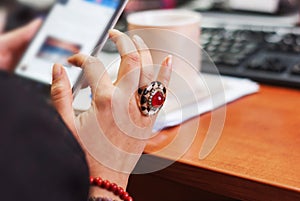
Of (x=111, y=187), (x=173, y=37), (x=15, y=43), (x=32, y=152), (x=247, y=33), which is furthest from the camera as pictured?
(x=247, y=33)

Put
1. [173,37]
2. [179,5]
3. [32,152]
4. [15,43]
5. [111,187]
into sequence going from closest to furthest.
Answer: [32,152] < [111,187] < [173,37] < [15,43] < [179,5]

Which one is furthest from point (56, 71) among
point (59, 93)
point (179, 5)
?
point (179, 5)

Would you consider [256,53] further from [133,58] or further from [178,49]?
[133,58]

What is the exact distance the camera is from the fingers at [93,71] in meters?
0.52

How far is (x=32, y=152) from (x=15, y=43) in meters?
0.53

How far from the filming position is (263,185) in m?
0.50

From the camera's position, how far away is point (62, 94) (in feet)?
1.69

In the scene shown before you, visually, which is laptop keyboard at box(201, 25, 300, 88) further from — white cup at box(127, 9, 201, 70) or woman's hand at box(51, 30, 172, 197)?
woman's hand at box(51, 30, 172, 197)

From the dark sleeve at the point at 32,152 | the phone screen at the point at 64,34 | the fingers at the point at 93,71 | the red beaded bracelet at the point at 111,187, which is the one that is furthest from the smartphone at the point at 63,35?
the dark sleeve at the point at 32,152

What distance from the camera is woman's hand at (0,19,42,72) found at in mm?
787

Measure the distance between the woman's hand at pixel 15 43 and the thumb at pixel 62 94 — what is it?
29 centimetres

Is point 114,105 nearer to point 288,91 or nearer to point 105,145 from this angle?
point 105,145

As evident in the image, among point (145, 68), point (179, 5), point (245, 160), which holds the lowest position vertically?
point (179, 5)

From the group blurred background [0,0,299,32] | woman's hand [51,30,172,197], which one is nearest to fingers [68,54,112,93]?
woman's hand [51,30,172,197]
